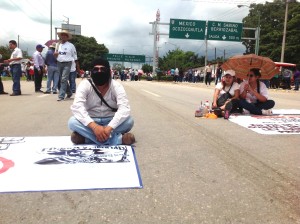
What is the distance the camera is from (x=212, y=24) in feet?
114

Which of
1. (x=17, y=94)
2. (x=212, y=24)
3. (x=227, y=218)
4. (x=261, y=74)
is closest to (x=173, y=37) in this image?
(x=212, y=24)

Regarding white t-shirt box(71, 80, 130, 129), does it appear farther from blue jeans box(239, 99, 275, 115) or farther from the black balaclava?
blue jeans box(239, 99, 275, 115)

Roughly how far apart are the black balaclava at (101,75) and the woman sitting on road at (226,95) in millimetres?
3842

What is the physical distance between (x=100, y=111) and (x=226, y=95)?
4.07 metres

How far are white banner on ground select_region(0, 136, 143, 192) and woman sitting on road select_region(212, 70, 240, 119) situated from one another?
3840mm

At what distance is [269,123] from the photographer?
6.85 m

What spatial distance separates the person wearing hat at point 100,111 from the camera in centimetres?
440

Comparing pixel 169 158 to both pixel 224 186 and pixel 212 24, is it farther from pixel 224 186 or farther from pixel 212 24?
pixel 212 24

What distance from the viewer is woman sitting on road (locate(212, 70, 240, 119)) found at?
7.79 meters

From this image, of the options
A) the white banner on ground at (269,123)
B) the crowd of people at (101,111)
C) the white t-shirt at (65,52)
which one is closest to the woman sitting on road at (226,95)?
the white banner on ground at (269,123)

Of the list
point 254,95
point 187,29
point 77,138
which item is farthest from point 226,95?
point 187,29

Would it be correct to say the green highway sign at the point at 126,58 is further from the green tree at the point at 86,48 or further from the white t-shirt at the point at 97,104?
the white t-shirt at the point at 97,104

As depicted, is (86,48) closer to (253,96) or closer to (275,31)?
(275,31)

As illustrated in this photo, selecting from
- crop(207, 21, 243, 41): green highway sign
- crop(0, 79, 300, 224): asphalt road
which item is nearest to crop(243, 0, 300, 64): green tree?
crop(207, 21, 243, 41): green highway sign
